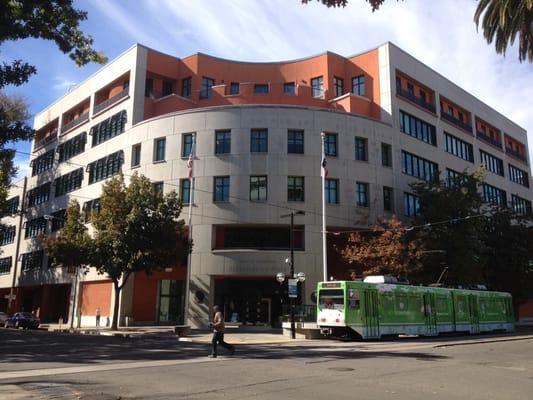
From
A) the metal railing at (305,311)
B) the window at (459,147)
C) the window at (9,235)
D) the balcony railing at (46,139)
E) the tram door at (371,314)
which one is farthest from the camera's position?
the window at (9,235)

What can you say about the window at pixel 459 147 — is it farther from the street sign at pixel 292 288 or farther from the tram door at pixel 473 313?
the street sign at pixel 292 288

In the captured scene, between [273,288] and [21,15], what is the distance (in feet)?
110

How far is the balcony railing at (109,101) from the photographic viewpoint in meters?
49.0

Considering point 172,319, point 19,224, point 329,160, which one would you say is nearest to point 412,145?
point 329,160

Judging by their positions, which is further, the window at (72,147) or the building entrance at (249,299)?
the window at (72,147)

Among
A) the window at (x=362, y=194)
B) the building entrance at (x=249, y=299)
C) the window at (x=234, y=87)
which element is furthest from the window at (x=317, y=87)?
the building entrance at (x=249, y=299)

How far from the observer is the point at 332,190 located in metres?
42.2

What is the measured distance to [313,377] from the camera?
42.2ft

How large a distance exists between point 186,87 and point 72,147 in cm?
1585

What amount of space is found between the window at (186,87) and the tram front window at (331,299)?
2812cm

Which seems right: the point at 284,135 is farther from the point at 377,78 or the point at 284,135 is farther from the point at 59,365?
the point at 59,365

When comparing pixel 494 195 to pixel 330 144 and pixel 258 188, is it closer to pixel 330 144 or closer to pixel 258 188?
pixel 330 144

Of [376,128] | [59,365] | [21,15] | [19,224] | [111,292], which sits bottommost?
[59,365]

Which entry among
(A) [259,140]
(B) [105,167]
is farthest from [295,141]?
(B) [105,167]
